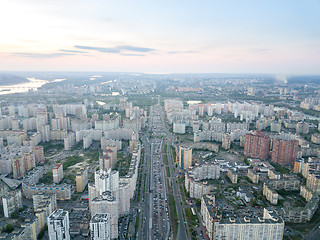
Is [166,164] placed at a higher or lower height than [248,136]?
lower

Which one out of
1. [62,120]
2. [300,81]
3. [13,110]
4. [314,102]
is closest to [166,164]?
[62,120]

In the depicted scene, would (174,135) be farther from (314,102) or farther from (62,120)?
(314,102)

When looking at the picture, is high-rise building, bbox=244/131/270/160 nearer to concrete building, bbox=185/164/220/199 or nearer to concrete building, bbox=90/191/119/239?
concrete building, bbox=185/164/220/199

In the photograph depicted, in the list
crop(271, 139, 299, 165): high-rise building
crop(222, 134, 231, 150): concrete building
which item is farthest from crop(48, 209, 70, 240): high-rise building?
crop(222, 134, 231, 150): concrete building

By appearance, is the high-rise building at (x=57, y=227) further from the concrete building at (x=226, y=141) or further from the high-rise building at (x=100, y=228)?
the concrete building at (x=226, y=141)

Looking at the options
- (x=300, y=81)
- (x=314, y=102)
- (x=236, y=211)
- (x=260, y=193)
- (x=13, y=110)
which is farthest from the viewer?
(x=300, y=81)

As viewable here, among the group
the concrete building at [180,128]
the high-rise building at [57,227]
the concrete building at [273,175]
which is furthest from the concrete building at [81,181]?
the concrete building at [180,128]
